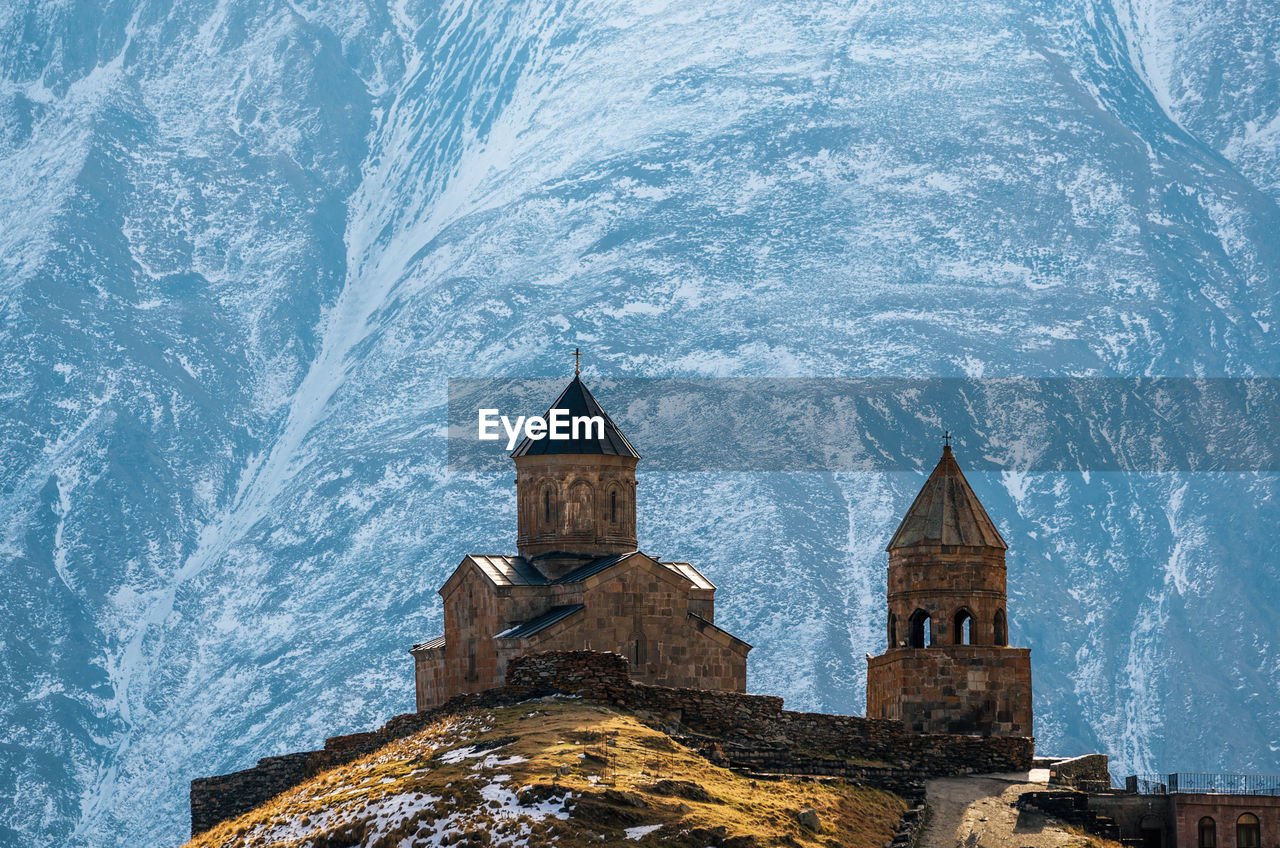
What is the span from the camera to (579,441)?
61.4 meters

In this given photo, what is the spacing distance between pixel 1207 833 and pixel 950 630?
33.1ft

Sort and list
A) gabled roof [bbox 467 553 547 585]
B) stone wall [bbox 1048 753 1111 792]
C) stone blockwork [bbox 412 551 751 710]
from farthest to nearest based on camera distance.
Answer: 1. gabled roof [bbox 467 553 547 585]
2. stone blockwork [bbox 412 551 751 710]
3. stone wall [bbox 1048 753 1111 792]

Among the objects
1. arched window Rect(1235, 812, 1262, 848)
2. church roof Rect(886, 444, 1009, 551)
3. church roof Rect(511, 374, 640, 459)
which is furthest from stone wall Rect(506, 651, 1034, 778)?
church roof Rect(511, 374, 640, 459)

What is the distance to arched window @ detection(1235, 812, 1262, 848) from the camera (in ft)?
162

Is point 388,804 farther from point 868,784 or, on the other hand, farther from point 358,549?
point 358,549

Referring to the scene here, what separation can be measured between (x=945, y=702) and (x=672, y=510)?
420 ft

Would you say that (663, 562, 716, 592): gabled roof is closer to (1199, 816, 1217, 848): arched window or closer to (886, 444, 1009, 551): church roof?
(886, 444, 1009, 551): church roof

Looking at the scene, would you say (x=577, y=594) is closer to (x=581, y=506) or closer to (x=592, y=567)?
(x=592, y=567)

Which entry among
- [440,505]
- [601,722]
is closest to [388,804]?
[601,722]

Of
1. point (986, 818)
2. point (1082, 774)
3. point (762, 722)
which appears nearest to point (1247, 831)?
point (986, 818)

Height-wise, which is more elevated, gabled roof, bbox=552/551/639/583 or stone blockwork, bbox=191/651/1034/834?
gabled roof, bbox=552/551/639/583

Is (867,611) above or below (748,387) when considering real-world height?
below

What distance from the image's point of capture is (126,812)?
603 feet

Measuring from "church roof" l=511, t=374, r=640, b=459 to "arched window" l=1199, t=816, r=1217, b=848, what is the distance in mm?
18093
